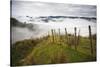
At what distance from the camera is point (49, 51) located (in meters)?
2.25

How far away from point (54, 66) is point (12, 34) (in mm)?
660

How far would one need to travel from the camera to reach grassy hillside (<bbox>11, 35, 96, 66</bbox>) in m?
2.14

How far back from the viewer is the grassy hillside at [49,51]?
2.14 metres

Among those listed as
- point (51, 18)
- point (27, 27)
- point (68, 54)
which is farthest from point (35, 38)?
point (68, 54)

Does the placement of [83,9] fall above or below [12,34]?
above

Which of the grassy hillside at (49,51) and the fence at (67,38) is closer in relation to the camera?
the grassy hillside at (49,51)

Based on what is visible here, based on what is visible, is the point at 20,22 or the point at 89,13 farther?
the point at 89,13

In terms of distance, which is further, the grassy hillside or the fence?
the fence

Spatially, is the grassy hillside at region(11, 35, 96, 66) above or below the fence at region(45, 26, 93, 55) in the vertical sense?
below

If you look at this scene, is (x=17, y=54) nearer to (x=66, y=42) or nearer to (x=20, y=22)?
(x=20, y=22)

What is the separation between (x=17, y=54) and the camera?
212 centimetres

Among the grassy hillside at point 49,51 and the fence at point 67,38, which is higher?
the fence at point 67,38
